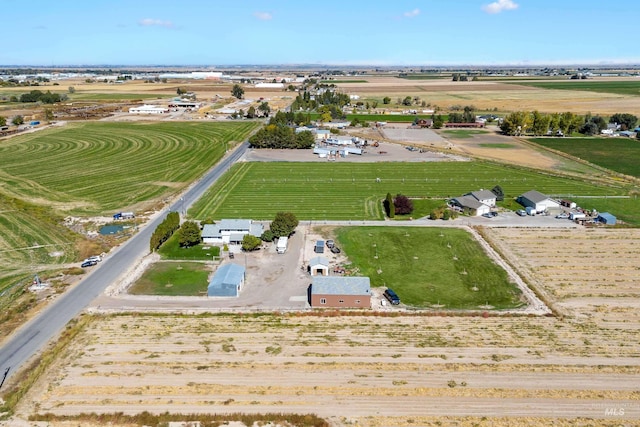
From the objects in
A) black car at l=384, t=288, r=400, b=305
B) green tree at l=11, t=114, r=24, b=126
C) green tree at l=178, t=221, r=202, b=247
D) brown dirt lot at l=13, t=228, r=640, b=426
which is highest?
green tree at l=11, t=114, r=24, b=126

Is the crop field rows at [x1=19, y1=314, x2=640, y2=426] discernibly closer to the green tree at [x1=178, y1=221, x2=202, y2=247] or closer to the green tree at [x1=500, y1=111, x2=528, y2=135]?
the green tree at [x1=178, y1=221, x2=202, y2=247]

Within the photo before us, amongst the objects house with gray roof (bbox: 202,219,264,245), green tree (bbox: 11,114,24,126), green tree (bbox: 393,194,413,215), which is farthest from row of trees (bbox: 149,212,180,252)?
green tree (bbox: 11,114,24,126)

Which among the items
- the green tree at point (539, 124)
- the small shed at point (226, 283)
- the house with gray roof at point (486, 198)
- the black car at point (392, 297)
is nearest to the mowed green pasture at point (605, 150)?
the green tree at point (539, 124)

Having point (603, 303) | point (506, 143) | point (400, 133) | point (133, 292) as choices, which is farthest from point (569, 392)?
point (400, 133)

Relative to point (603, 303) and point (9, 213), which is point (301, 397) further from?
point (9, 213)

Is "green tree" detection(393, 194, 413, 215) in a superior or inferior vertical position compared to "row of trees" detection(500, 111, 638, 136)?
inferior

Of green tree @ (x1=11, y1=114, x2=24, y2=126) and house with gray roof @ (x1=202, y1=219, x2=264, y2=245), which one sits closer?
house with gray roof @ (x1=202, y1=219, x2=264, y2=245)

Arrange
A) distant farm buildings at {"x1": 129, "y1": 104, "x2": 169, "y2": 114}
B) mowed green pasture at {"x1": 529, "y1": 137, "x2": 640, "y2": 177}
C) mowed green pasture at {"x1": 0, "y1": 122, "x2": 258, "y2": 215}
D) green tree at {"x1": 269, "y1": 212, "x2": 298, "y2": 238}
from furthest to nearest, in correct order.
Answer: distant farm buildings at {"x1": 129, "y1": 104, "x2": 169, "y2": 114} → mowed green pasture at {"x1": 529, "y1": 137, "x2": 640, "y2": 177} → mowed green pasture at {"x1": 0, "y1": 122, "x2": 258, "y2": 215} → green tree at {"x1": 269, "y1": 212, "x2": 298, "y2": 238}

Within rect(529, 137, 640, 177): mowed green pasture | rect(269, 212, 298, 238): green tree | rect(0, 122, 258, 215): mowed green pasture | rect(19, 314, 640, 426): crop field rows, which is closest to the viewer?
rect(19, 314, 640, 426): crop field rows

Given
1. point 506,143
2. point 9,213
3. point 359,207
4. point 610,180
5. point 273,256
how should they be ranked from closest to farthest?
point 273,256 → point 9,213 → point 359,207 → point 610,180 → point 506,143
